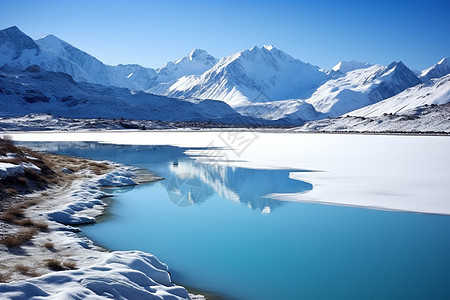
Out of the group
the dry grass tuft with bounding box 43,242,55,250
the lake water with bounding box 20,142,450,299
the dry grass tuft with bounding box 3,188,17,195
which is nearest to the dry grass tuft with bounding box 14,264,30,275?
the dry grass tuft with bounding box 43,242,55,250

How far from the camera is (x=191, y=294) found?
30.8ft

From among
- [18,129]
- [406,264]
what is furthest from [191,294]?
[18,129]

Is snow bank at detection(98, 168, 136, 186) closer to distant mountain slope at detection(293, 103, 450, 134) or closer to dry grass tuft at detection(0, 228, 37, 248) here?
dry grass tuft at detection(0, 228, 37, 248)

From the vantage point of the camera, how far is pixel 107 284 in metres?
8.14

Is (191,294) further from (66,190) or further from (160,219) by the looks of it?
(66,190)

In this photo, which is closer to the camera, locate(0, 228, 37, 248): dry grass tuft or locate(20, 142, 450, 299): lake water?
locate(20, 142, 450, 299): lake water

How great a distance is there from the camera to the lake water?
986 cm

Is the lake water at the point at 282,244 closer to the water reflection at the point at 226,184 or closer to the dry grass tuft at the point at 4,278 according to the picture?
the water reflection at the point at 226,184

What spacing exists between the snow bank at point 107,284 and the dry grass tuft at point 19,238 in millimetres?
3240

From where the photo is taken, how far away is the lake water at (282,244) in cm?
986

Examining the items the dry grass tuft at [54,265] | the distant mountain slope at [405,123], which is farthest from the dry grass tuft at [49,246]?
the distant mountain slope at [405,123]

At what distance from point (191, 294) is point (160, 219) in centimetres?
766

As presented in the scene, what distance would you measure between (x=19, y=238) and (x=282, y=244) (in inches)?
322

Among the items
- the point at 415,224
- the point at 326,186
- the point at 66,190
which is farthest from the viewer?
the point at 326,186
